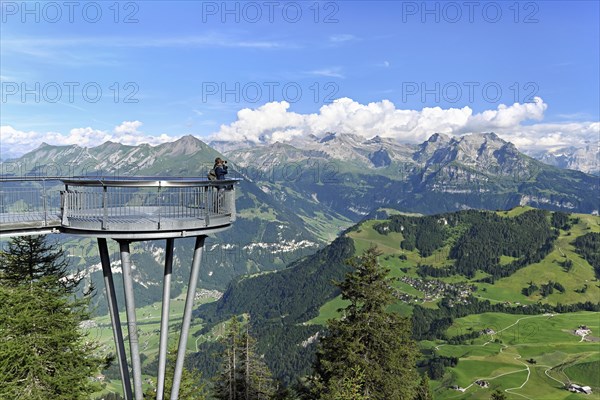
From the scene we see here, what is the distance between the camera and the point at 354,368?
3356 centimetres

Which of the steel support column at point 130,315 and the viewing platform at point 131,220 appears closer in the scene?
the viewing platform at point 131,220

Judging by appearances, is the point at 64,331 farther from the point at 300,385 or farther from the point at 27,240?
the point at 300,385

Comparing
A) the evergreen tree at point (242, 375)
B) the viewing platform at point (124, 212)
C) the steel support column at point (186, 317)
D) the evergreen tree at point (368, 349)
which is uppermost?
the viewing platform at point (124, 212)

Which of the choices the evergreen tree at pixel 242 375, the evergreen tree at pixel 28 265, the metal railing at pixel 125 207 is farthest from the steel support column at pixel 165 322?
the evergreen tree at pixel 242 375

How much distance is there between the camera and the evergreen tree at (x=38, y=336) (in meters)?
27.4

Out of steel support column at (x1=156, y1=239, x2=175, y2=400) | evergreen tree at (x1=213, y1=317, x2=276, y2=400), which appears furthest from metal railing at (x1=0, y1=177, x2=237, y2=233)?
evergreen tree at (x1=213, y1=317, x2=276, y2=400)

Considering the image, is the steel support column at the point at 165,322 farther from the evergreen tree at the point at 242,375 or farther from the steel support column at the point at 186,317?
the evergreen tree at the point at 242,375

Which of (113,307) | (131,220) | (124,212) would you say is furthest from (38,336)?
(131,220)

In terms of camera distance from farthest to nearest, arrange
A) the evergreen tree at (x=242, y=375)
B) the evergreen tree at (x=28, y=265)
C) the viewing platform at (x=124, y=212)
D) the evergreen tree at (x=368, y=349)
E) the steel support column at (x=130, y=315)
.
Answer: the evergreen tree at (x=242, y=375) < the evergreen tree at (x=368, y=349) < the evergreen tree at (x=28, y=265) < the steel support column at (x=130, y=315) < the viewing platform at (x=124, y=212)

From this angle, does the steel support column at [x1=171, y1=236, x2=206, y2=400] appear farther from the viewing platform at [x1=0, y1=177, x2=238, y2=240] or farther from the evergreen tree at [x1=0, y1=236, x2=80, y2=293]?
the evergreen tree at [x1=0, y1=236, x2=80, y2=293]

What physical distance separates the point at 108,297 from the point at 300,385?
2633 centimetres

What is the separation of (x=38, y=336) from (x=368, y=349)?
23.1 metres

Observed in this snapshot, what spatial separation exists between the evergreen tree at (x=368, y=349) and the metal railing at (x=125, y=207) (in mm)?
17903

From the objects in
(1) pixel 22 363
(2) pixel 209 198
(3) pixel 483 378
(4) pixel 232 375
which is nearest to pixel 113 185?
(2) pixel 209 198
